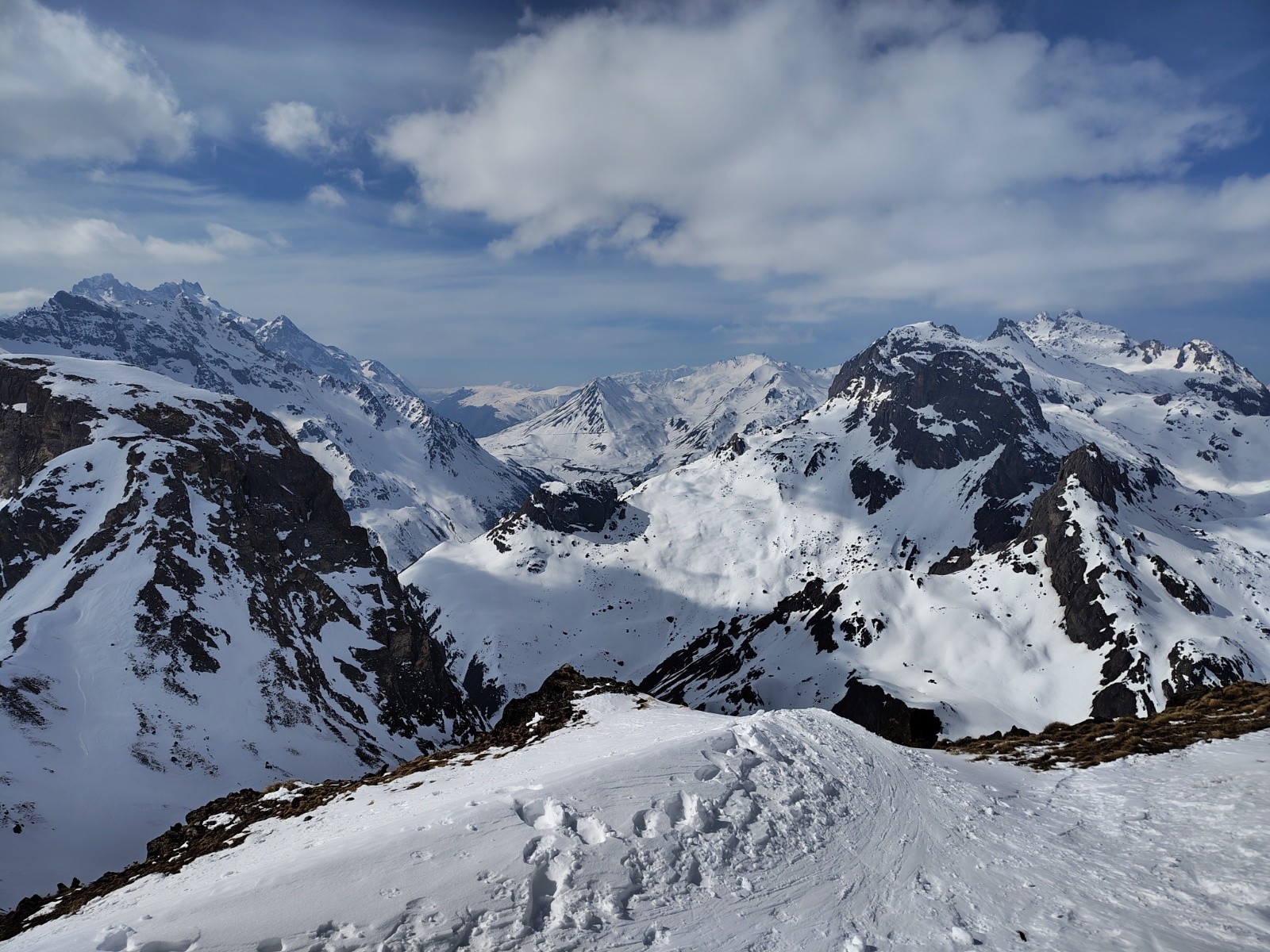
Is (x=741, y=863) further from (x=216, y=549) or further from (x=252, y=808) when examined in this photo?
(x=216, y=549)


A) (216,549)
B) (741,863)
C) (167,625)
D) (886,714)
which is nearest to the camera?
(741,863)

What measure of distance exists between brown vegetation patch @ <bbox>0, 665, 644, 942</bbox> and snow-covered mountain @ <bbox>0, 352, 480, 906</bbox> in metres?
28.7

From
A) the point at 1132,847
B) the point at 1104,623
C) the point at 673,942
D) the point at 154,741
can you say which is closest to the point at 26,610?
the point at 154,741

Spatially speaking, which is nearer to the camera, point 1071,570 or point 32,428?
point 32,428

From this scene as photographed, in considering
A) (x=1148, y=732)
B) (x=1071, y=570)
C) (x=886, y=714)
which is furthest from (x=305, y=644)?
(x=1071, y=570)

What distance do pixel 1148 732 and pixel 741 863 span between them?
1381cm

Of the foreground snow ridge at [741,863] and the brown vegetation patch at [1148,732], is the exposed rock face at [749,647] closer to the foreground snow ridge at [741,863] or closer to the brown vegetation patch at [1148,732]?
the brown vegetation patch at [1148,732]

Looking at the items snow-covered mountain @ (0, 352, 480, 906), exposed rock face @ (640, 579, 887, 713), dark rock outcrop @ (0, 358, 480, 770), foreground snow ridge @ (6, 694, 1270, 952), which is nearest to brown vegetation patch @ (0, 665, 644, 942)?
foreground snow ridge @ (6, 694, 1270, 952)

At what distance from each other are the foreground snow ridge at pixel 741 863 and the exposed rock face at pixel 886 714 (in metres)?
80.2

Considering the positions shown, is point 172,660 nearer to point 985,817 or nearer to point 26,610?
point 26,610

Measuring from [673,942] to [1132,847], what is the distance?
9005mm

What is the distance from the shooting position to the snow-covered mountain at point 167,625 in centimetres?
4475

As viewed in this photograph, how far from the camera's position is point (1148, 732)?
16.9 meters

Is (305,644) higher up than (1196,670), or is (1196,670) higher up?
(305,644)
